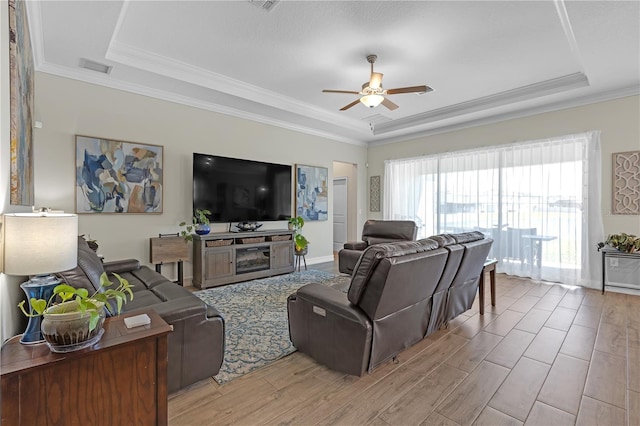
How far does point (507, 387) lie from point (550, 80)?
4.24 metres

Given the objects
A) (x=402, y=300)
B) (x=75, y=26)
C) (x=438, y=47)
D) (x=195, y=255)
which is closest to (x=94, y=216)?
(x=195, y=255)

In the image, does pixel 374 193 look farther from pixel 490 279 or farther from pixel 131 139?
pixel 131 139

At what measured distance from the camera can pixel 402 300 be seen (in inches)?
84.7

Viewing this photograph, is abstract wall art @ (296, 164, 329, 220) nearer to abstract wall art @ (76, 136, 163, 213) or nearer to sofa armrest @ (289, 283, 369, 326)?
abstract wall art @ (76, 136, 163, 213)

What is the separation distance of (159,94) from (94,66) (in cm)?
82

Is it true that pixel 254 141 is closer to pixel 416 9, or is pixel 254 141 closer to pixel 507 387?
pixel 416 9

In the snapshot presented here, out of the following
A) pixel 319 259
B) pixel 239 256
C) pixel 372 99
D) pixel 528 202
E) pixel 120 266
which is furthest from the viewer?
pixel 319 259

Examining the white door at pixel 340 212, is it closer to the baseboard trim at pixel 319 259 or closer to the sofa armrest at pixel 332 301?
the baseboard trim at pixel 319 259

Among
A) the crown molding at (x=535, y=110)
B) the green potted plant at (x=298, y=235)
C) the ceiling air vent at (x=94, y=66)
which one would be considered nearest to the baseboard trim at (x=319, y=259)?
the green potted plant at (x=298, y=235)

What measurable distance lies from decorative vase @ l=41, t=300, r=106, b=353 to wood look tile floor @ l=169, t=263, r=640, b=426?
815 millimetres

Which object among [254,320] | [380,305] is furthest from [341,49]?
[254,320]

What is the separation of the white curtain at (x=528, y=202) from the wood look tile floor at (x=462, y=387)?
1908mm

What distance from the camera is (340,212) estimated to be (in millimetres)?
8078

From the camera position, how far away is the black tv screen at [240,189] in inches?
179
